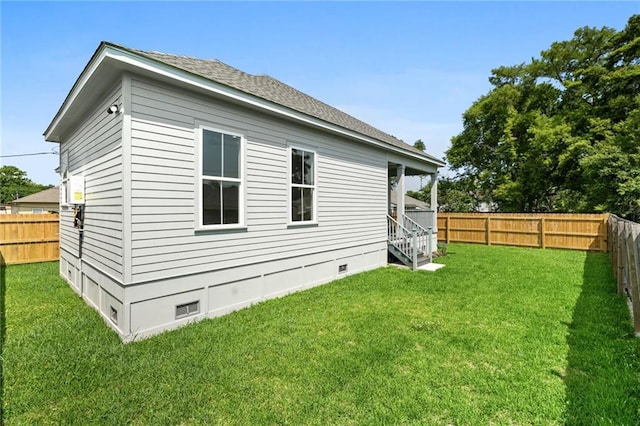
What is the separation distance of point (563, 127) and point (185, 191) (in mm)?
21250

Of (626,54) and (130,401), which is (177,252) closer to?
(130,401)

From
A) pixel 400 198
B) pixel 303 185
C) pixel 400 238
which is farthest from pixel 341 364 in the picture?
pixel 400 198

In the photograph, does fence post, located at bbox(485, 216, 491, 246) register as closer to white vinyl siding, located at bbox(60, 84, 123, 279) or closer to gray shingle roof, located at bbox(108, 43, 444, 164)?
gray shingle roof, located at bbox(108, 43, 444, 164)

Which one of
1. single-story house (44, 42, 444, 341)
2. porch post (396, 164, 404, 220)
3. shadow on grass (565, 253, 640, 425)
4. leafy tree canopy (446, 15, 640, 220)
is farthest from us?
leafy tree canopy (446, 15, 640, 220)

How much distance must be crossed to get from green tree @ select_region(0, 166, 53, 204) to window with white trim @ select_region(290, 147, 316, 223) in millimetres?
66330

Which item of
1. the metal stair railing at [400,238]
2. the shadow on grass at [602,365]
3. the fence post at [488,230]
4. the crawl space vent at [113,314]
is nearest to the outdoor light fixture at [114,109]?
the crawl space vent at [113,314]

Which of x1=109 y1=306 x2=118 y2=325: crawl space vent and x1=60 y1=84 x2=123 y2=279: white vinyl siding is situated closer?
x1=60 y1=84 x2=123 y2=279: white vinyl siding

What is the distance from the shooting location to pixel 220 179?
4887 millimetres

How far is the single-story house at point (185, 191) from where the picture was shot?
401 cm

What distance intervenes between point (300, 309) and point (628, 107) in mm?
22036

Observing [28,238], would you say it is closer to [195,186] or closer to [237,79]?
[195,186]

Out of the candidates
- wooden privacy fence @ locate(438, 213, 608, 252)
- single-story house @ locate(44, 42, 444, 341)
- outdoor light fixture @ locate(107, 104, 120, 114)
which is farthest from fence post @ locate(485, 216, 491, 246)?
outdoor light fixture @ locate(107, 104, 120, 114)

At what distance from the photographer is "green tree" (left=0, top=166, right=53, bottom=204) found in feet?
173

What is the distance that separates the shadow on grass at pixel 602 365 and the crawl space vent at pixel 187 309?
440 centimetres
